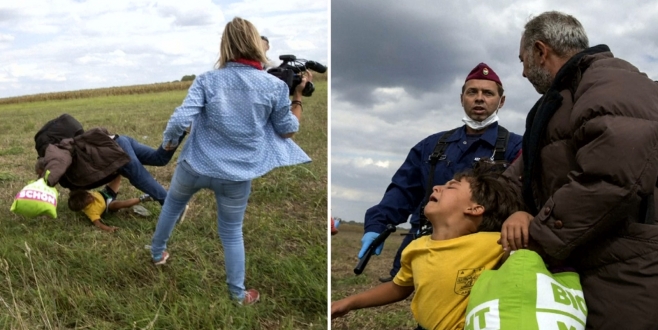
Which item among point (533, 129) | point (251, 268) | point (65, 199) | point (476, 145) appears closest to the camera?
point (533, 129)

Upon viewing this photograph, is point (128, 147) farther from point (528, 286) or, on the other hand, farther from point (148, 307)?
point (528, 286)

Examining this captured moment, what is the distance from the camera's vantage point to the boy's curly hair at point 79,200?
3537 millimetres

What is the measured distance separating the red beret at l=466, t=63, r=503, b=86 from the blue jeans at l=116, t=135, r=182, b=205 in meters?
1.86

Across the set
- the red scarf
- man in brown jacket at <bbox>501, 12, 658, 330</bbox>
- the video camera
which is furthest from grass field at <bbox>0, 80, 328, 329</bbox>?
man in brown jacket at <bbox>501, 12, 658, 330</bbox>

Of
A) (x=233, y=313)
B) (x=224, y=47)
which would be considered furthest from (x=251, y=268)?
(x=224, y=47)

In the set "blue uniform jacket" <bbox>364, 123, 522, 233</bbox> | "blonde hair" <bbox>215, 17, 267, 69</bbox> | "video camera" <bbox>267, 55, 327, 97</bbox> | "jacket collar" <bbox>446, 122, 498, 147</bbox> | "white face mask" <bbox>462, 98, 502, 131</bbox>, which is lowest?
"blue uniform jacket" <bbox>364, 123, 522, 233</bbox>

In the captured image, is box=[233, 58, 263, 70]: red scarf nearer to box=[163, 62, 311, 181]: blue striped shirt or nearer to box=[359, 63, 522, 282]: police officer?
box=[163, 62, 311, 181]: blue striped shirt

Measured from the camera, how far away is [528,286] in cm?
133

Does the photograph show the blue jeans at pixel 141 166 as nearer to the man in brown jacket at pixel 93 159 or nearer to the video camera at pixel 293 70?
the man in brown jacket at pixel 93 159

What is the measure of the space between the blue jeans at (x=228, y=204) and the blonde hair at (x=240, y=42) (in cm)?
49

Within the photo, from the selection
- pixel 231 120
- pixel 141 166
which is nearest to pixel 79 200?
pixel 141 166

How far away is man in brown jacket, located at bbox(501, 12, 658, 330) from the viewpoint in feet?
4.05

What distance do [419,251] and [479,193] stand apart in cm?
23

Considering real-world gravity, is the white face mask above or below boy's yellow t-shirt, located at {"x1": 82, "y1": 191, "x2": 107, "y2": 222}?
above
